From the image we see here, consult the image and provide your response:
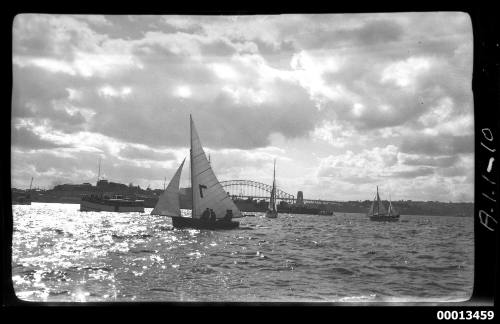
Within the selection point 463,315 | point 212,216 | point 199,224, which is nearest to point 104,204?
point 199,224

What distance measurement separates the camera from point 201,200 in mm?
21047

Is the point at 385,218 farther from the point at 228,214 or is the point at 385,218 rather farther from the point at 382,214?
the point at 228,214

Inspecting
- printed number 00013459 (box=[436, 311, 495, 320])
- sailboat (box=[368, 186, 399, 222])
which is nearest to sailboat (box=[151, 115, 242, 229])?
printed number 00013459 (box=[436, 311, 495, 320])

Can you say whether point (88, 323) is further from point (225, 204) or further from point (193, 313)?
point (225, 204)

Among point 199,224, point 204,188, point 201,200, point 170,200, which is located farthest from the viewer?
point 170,200

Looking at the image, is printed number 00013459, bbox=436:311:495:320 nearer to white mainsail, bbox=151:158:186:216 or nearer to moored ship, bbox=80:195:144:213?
white mainsail, bbox=151:158:186:216

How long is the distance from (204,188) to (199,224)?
2496 mm

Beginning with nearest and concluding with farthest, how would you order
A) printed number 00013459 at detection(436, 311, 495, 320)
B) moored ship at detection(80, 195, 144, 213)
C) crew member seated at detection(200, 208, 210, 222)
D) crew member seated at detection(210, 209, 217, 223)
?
printed number 00013459 at detection(436, 311, 495, 320) < crew member seated at detection(200, 208, 210, 222) < crew member seated at detection(210, 209, 217, 223) < moored ship at detection(80, 195, 144, 213)

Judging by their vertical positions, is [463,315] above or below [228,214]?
above

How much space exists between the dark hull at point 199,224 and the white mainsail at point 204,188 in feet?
1.57

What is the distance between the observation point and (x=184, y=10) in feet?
10.0

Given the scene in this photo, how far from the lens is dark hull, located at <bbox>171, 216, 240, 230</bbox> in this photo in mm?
22000

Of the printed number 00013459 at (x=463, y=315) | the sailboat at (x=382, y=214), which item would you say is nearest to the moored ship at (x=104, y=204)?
the sailboat at (x=382, y=214)

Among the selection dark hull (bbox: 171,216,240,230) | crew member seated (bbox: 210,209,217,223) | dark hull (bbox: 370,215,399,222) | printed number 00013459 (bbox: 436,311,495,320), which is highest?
printed number 00013459 (bbox: 436,311,495,320)
